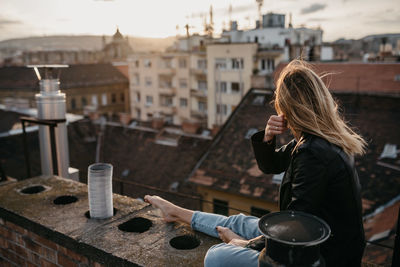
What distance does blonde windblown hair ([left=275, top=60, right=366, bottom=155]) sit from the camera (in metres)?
2.08

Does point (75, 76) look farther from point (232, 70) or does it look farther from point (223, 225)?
point (223, 225)

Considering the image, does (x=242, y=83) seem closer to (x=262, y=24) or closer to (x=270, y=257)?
(x=262, y=24)

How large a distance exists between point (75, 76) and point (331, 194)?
44.6 metres

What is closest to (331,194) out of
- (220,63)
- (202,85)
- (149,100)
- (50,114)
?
(50,114)

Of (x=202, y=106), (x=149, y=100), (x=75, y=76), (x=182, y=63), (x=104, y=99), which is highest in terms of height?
(x=182, y=63)

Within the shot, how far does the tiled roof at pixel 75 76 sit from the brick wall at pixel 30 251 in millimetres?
37054

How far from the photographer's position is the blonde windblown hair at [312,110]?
208cm

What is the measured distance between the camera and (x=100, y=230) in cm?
274

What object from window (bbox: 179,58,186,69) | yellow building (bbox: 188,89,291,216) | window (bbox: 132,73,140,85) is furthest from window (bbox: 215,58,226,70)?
yellow building (bbox: 188,89,291,216)

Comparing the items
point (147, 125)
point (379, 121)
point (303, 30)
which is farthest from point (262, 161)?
Result: point (303, 30)

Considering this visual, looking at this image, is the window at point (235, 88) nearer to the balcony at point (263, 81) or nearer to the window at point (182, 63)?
the balcony at point (263, 81)

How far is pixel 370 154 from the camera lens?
43.7ft

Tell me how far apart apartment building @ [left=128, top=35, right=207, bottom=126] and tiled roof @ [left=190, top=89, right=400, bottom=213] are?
69.8ft

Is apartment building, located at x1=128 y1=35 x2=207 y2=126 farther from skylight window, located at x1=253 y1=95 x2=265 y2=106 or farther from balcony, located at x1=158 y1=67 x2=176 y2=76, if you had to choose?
skylight window, located at x1=253 y1=95 x2=265 y2=106
